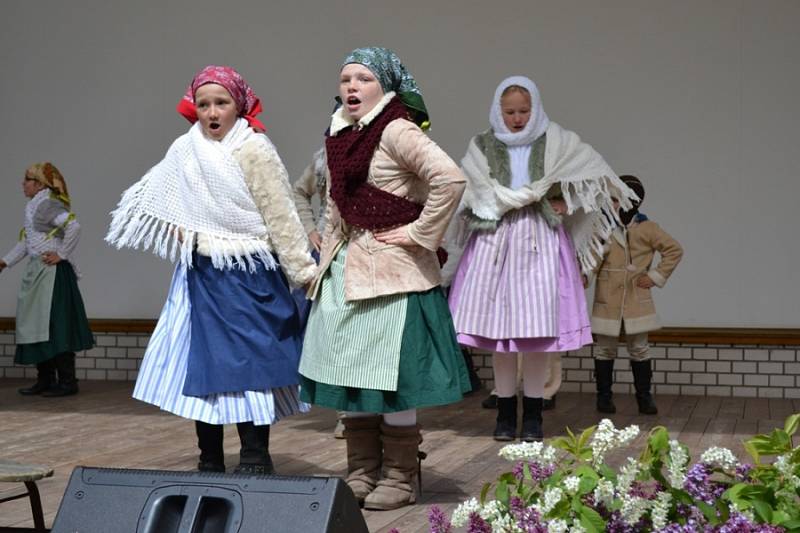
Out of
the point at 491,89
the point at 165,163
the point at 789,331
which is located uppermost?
the point at 491,89

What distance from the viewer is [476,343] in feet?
18.5

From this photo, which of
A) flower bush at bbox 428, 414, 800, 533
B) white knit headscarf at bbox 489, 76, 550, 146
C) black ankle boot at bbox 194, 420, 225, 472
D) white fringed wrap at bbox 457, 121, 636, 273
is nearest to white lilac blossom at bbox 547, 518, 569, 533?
flower bush at bbox 428, 414, 800, 533

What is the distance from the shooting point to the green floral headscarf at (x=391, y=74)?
3996 mm

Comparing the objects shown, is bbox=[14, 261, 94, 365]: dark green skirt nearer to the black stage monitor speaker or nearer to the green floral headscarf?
the green floral headscarf

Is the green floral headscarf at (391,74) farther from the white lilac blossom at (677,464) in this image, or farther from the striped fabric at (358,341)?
the white lilac blossom at (677,464)

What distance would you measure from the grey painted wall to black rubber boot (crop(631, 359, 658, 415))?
762mm

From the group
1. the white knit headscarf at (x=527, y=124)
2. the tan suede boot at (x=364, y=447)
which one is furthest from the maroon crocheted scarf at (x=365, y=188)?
the white knit headscarf at (x=527, y=124)

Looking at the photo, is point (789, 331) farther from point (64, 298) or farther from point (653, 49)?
point (64, 298)

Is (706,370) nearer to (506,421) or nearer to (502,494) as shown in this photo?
(506,421)

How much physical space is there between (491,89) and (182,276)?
359 centimetres

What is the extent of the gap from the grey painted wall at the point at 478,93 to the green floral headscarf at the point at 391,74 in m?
3.38


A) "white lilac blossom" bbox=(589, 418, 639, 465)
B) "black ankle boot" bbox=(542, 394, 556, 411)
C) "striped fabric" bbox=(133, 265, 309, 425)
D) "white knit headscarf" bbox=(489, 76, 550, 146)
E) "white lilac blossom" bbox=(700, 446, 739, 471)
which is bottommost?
"black ankle boot" bbox=(542, 394, 556, 411)

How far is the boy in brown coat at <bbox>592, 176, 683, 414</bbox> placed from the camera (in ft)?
21.6

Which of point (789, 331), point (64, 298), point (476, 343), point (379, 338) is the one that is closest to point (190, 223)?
point (379, 338)
